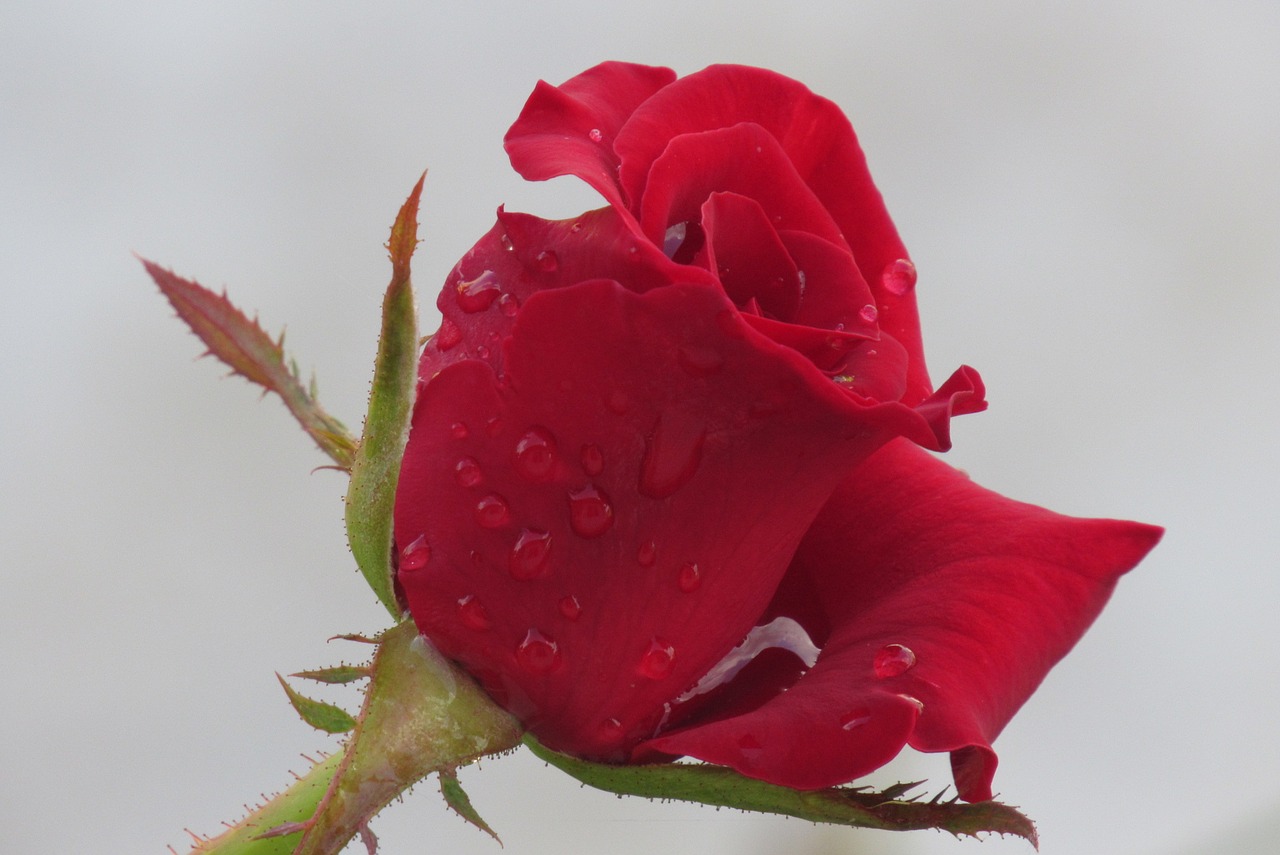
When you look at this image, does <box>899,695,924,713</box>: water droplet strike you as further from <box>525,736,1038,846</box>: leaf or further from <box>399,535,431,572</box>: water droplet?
<box>399,535,431,572</box>: water droplet

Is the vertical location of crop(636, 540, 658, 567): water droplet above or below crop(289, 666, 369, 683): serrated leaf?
above

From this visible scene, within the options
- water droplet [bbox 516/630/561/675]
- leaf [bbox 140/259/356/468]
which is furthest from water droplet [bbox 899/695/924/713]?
leaf [bbox 140/259/356/468]

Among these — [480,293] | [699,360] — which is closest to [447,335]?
[480,293]

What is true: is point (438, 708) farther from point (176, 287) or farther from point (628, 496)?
point (176, 287)

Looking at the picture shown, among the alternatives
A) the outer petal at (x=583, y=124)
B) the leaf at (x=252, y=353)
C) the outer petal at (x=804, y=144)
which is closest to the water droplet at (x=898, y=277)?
the outer petal at (x=804, y=144)

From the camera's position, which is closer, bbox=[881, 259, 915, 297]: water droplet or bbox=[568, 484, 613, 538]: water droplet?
bbox=[568, 484, 613, 538]: water droplet

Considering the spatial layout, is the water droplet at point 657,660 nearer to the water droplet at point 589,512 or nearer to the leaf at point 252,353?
the water droplet at point 589,512
